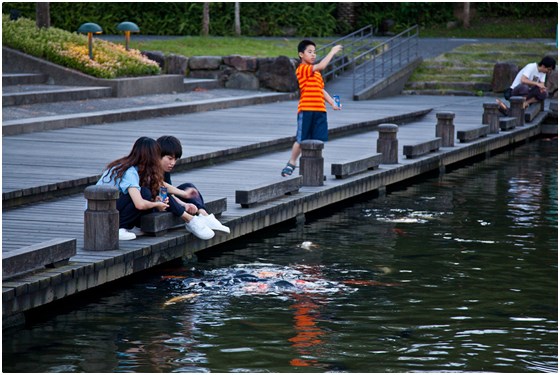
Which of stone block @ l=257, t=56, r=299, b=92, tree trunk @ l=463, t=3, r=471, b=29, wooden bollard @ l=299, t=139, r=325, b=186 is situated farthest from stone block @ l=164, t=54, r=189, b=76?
tree trunk @ l=463, t=3, r=471, b=29

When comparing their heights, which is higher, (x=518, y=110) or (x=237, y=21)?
(x=237, y=21)

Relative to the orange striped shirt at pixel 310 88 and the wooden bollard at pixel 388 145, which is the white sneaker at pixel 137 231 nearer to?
the orange striped shirt at pixel 310 88

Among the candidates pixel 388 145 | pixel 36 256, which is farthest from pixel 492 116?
pixel 36 256

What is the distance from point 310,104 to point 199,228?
4.26 metres

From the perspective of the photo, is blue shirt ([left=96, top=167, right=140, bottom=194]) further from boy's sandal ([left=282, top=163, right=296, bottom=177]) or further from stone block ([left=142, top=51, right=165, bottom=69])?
stone block ([left=142, top=51, right=165, bottom=69])

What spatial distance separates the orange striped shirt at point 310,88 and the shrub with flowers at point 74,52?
11436mm

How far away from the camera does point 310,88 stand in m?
15.4

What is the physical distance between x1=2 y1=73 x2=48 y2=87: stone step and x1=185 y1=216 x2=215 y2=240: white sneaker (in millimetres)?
13955

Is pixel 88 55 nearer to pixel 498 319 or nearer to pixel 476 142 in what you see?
pixel 476 142

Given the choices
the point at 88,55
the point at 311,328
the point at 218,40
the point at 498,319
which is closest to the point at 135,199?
the point at 311,328

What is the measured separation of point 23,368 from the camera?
841 cm

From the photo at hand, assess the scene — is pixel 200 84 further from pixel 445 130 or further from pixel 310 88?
pixel 310 88

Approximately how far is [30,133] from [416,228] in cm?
820

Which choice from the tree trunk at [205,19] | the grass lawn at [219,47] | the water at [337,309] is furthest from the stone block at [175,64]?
the water at [337,309]
